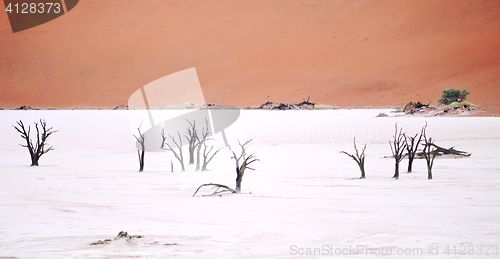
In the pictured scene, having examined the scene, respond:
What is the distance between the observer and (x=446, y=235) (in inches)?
144

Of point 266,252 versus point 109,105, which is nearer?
point 266,252

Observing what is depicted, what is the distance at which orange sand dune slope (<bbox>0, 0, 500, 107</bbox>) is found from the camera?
46.4 m

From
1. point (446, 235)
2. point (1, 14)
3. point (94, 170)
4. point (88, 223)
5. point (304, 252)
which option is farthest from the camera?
point (1, 14)

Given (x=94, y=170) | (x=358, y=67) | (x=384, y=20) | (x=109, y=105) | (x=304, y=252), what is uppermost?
(x=384, y=20)

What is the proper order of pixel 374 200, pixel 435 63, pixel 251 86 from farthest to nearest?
pixel 251 86 → pixel 435 63 → pixel 374 200

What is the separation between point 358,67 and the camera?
48969mm

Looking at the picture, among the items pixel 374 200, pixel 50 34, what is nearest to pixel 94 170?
pixel 374 200

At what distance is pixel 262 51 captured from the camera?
5209 cm

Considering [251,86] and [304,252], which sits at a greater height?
[251,86]

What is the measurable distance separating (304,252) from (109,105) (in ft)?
158

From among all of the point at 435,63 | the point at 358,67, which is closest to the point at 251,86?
the point at 358,67

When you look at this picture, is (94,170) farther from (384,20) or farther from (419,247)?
(384,20)

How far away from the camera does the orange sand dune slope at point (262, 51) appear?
152 ft

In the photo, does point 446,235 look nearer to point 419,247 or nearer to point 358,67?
point 419,247
